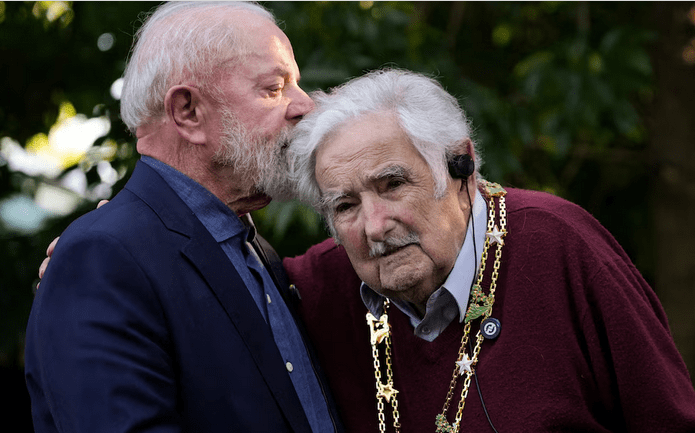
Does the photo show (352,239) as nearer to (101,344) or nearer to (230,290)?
(230,290)

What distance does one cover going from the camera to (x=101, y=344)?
1.81 metres

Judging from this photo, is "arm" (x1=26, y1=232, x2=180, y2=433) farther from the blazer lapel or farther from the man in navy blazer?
the blazer lapel

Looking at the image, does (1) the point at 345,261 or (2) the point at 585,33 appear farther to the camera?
(2) the point at 585,33

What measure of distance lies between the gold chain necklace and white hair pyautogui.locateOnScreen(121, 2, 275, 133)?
0.93 m

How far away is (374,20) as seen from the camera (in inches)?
147

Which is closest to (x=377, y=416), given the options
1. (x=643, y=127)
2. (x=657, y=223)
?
(x=657, y=223)

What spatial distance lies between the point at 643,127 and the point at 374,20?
8.18 feet

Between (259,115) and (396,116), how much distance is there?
49cm

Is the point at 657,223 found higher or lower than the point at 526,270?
lower

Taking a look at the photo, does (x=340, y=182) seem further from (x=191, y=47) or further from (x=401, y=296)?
(x=191, y=47)

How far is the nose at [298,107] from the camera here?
239 centimetres

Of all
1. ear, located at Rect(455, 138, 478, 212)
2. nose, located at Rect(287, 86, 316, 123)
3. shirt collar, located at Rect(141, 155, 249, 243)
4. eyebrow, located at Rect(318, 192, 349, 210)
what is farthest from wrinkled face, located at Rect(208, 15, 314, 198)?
ear, located at Rect(455, 138, 478, 212)

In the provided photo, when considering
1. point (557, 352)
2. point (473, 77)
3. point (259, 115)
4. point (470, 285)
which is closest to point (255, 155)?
point (259, 115)

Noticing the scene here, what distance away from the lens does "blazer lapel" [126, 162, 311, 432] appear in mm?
2051
